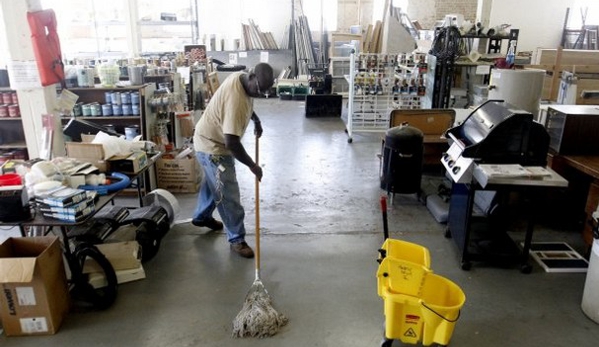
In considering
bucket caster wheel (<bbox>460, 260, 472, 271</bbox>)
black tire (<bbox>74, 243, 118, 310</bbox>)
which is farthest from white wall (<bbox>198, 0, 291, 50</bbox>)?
bucket caster wheel (<bbox>460, 260, 472, 271</bbox>)

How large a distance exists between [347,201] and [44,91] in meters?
2.95

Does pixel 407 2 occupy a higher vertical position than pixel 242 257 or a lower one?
higher

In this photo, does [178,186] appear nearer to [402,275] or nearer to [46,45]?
[46,45]

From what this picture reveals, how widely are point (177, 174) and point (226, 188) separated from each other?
5.49 ft

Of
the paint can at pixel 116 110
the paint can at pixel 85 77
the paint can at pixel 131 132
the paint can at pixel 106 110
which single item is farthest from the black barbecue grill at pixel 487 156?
the paint can at pixel 85 77

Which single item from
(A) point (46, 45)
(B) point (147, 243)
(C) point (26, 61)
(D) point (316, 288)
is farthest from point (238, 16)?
(D) point (316, 288)

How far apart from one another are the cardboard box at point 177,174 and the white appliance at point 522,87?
11.1 feet

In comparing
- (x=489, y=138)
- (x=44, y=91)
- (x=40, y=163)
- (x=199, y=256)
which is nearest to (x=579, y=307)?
(x=489, y=138)

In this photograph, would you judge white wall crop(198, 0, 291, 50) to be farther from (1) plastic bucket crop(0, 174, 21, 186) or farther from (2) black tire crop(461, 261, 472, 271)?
(2) black tire crop(461, 261, 472, 271)

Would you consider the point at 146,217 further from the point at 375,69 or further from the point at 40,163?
the point at 375,69

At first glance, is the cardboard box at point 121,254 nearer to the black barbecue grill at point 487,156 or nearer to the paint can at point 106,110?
the paint can at point 106,110

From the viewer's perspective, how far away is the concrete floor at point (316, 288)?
2.53 meters

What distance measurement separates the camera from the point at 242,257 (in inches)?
133

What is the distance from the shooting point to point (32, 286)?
2377mm
